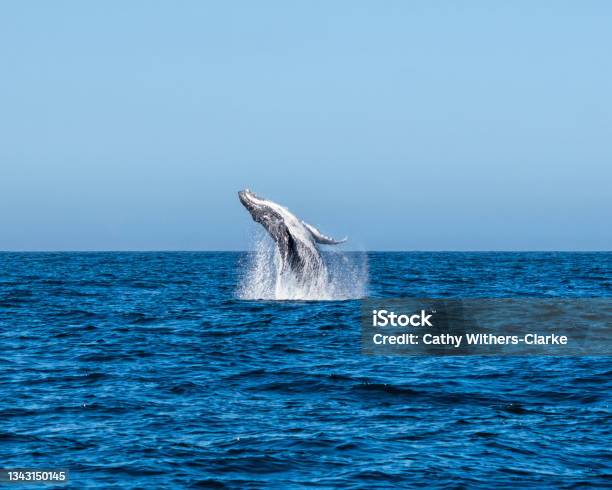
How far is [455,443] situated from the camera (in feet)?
45.8

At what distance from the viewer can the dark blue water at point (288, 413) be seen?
12.7 meters

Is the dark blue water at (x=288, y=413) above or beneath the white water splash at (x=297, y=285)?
beneath

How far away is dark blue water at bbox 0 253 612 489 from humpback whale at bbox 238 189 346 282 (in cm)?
384

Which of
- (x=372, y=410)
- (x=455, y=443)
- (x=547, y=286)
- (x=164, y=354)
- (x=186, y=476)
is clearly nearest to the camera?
(x=186, y=476)

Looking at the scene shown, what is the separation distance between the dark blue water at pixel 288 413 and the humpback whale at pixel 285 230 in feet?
12.6

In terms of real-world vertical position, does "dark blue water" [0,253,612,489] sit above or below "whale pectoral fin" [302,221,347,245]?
below

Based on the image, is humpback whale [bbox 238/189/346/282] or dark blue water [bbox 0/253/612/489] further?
humpback whale [bbox 238/189/346/282]

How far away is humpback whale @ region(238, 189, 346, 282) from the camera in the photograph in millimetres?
29453

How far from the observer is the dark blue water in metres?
12.7

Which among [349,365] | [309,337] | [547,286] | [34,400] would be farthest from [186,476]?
[547,286]

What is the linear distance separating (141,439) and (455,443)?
16.7ft

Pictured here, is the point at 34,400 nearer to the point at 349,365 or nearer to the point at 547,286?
the point at 349,365

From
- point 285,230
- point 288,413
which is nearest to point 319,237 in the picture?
point 285,230

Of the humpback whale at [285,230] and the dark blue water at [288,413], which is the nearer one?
the dark blue water at [288,413]
